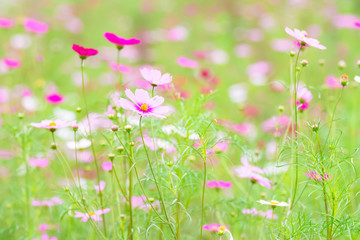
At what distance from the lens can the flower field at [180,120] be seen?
3.64ft

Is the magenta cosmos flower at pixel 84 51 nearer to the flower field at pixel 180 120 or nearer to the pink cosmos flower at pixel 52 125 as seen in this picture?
the flower field at pixel 180 120

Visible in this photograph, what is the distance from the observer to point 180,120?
1187 millimetres

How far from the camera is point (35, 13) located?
470cm

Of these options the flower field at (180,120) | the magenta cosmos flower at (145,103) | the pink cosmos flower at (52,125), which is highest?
the magenta cosmos flower at (145,103)

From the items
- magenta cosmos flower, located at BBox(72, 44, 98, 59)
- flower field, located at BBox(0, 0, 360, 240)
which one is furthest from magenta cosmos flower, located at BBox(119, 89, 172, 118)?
magenta cosmos flower, located at BBox(72, 44, 98, 59)

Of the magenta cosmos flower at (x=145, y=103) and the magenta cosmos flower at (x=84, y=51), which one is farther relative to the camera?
the magenta cosmos flower at (x=84, y=51)

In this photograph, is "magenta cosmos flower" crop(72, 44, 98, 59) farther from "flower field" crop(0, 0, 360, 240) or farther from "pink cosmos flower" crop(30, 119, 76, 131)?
"pink cosmos flower" crop(30, 119, 76, 131)

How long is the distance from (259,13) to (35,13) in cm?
222

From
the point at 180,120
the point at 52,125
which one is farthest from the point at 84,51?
the point at 180,120

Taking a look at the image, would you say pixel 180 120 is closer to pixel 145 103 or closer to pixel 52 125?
pixel 145 103

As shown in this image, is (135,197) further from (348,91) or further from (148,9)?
(148,9)

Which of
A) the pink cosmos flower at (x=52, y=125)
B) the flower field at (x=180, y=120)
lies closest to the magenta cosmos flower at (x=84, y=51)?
the flower field at (x=180, y=120)

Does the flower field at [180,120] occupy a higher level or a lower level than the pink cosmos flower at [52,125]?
lower

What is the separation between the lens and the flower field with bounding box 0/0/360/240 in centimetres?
111
